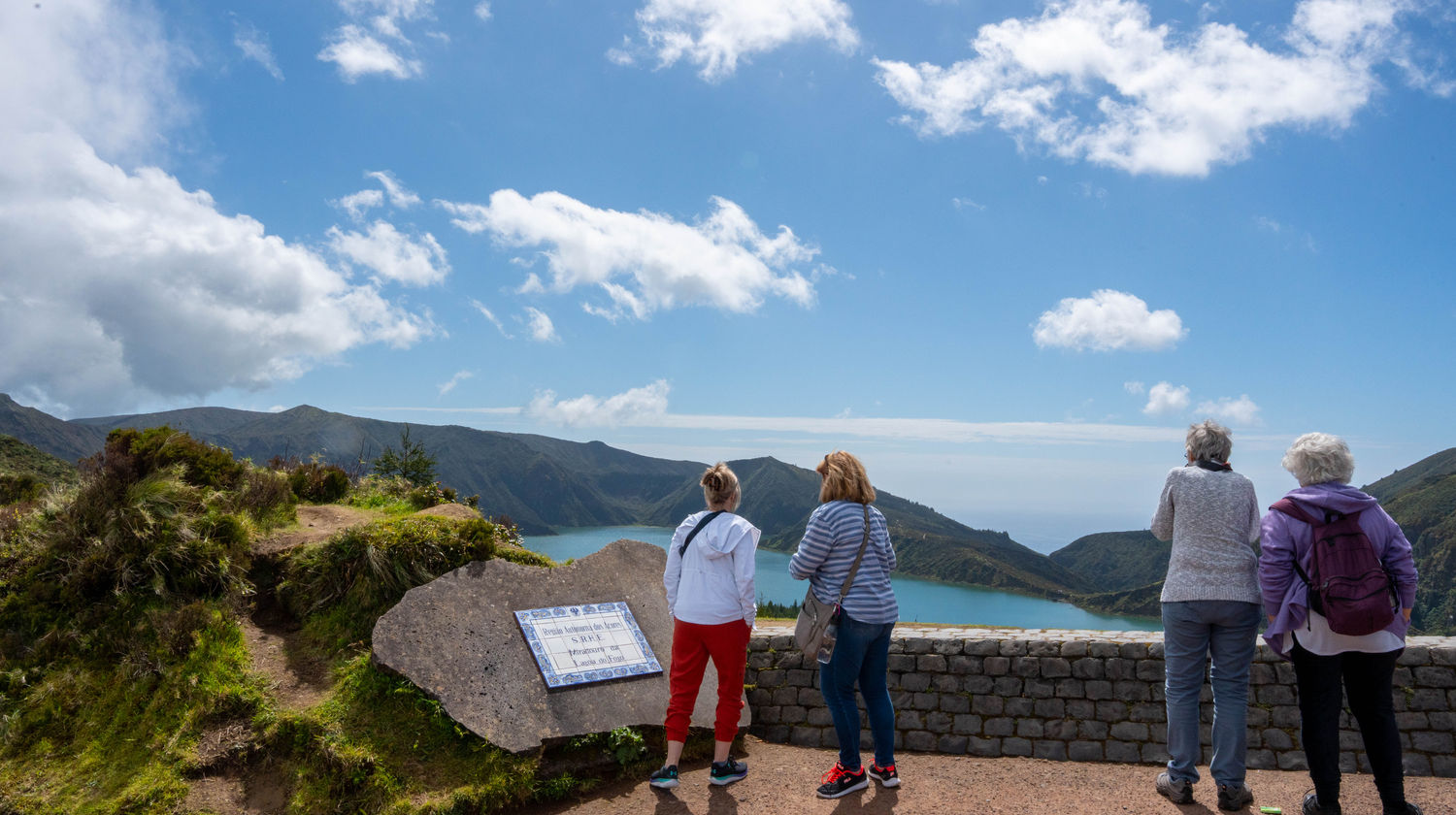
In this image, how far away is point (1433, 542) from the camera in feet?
183

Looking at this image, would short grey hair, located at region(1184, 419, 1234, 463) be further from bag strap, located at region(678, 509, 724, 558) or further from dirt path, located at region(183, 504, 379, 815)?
dirt path, located at region(183, 504, 379, 815)

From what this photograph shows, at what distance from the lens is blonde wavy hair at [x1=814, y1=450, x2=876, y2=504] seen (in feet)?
14.0

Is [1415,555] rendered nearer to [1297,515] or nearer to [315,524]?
[1297,515]

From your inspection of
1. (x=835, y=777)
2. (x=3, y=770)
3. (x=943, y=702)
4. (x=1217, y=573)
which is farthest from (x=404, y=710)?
(x=1217, y=573)

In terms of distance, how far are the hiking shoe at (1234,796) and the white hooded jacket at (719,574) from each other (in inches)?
111

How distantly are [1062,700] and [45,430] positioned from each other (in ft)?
305

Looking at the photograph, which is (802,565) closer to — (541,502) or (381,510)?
(381,510)

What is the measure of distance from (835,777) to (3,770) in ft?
16.8

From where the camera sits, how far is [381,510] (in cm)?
941

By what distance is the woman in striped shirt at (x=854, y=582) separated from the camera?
4180 millimetres

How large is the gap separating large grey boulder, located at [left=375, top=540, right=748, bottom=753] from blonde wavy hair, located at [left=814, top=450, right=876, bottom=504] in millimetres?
2324

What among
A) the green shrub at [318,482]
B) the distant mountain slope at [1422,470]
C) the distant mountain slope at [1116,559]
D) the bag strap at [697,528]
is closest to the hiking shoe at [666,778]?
the bag strap at [697,528]

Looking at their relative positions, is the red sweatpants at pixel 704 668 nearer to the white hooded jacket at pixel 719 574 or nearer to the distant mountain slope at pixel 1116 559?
the white hooded jacket at pixel 719 574

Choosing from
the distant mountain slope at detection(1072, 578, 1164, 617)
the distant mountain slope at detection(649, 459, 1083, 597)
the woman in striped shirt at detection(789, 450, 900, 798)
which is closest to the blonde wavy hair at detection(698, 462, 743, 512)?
the woman in striped shirt at detection(789, 450, 900, 798)
